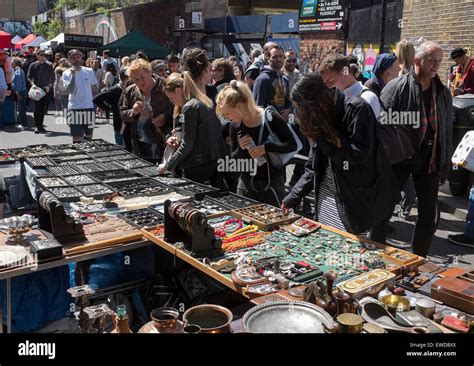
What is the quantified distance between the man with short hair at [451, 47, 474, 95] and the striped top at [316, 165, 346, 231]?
539 centimetres

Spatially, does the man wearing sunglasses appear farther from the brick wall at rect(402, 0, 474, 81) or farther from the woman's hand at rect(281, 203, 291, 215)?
the woman's hand at rect(281, 203, 291, 215)

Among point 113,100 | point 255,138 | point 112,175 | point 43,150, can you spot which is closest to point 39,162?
point 43,150

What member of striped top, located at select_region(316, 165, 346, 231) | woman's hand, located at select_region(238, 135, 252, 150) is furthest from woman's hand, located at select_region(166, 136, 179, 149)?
striped top, located at select_region(316, 165, 346, 231)

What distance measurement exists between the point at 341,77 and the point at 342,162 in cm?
115

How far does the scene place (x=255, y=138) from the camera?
392cm

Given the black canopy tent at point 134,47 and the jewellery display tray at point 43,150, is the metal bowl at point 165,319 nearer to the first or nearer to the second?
the jewellery display tray at point 43,150

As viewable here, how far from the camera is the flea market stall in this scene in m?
2.13

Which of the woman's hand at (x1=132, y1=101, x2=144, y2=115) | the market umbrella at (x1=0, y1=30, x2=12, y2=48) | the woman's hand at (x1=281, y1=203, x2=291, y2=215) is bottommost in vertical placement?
the woman's hand at (x1=281, y1=203, x2=291, y2=215)

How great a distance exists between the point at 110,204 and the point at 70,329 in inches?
39.2

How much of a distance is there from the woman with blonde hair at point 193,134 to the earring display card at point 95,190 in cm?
66

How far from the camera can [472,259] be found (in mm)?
4957

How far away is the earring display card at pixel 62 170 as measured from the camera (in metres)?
4.77

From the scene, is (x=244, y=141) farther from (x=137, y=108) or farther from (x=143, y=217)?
(x=137, y=108)

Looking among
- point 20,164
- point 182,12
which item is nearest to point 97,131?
point 20,164
